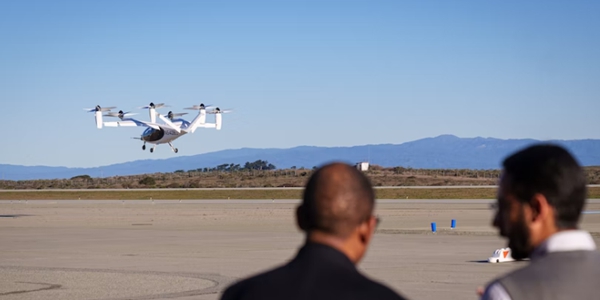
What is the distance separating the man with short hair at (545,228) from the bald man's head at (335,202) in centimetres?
55

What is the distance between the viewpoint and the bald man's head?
3602mm

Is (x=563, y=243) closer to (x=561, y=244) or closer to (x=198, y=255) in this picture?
(x=561, y=244)

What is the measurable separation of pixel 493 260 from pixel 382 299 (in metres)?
18.4

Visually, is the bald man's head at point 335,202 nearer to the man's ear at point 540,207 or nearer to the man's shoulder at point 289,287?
the man's shoulder at point 289,287

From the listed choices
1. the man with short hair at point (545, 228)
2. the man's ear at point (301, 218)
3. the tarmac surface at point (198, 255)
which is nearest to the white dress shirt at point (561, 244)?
the man with short hair at point (545, 228)

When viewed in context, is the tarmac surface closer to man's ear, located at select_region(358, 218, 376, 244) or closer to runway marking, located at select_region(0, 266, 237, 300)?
runway marking, located at select_region(0, 266, 237, 300)

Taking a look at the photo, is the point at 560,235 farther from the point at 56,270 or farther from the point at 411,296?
the point at 56,270

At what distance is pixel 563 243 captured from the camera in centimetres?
359

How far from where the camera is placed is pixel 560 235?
3.61 m

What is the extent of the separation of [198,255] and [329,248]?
73.3 ft

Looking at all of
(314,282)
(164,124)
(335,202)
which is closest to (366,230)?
(335,202)

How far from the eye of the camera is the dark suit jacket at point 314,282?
131 inches

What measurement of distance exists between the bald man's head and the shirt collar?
2.15ft

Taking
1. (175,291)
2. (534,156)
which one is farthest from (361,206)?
(175,291)
